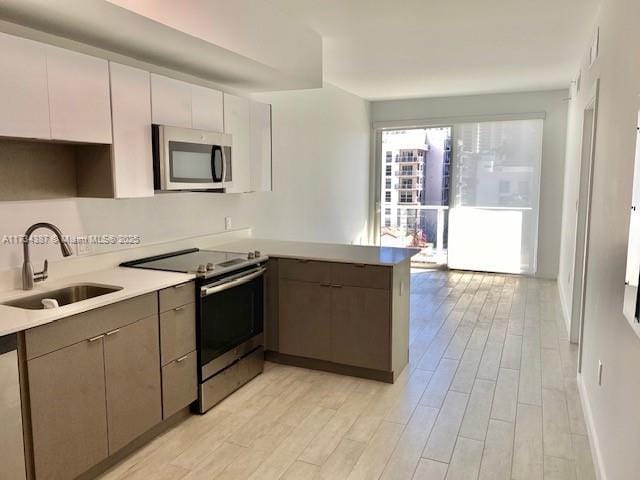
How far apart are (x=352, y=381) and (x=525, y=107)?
5347mm

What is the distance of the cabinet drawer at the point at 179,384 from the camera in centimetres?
276

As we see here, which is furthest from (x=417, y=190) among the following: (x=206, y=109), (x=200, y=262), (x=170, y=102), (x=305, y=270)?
(x=170, y=102)

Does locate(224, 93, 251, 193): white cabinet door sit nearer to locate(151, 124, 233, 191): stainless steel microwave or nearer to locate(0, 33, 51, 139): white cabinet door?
locate(151, 124, 233, 191): stainless steel microwave

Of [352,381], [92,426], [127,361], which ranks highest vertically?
[127,361]

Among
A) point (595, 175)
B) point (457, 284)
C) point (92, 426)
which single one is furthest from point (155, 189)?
point (457, 284)

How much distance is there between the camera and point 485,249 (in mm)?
7578

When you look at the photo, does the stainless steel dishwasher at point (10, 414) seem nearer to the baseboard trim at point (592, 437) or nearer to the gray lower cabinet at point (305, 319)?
the gray lower cabinet at point (305, 319)

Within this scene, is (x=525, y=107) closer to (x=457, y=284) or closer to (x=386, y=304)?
(x=457, y=284)

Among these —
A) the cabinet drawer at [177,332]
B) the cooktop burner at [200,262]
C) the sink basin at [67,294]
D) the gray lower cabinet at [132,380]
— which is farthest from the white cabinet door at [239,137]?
the gray lower cabinet at [132,380]

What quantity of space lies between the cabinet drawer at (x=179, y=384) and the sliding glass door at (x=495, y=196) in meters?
5.63

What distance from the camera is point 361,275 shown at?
348 centimetres

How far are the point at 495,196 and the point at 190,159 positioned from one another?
553cm

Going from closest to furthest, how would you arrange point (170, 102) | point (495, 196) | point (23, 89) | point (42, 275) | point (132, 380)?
point (23, 89), point (132, 380), point (42, 275), point (170, 102), point (495, 196)

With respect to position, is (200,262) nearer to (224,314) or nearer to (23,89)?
(224,314)
